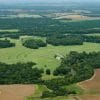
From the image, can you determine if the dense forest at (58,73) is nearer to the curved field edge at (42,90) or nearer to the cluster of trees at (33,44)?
the curved field edge at (42,90)

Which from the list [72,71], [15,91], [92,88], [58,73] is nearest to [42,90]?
[15,91]

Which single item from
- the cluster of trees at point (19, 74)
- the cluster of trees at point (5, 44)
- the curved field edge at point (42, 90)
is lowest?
the cluster of trees at point (5, 44)

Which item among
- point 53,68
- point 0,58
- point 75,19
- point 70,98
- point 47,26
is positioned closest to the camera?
point 70,98

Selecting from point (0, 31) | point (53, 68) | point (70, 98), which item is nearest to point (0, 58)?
point (53, 68)

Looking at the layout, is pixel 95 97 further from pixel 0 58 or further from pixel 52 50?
pixel 52 50

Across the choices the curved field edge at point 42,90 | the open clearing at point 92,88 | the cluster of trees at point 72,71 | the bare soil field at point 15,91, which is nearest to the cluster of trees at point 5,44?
the cluster of trees at point 72,71

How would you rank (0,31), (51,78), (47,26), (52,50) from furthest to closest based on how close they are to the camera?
(47,26)
(0,31)
(52,50)
(51,78)
